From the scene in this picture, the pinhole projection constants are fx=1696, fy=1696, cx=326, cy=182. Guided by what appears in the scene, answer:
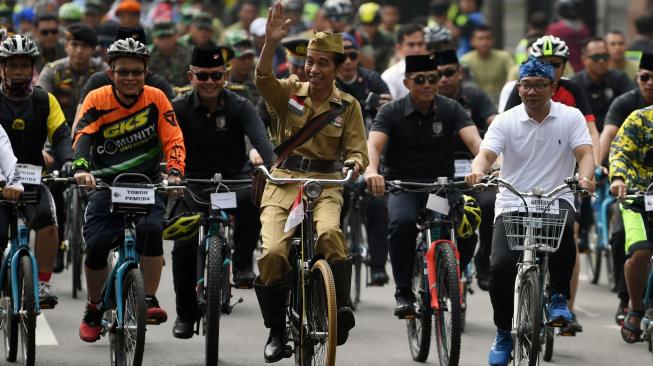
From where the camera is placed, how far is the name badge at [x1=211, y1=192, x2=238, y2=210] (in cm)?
1124

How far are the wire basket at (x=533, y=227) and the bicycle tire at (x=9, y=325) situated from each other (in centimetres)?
315

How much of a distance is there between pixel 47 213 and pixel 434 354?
9.34 ft

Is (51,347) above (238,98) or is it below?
below

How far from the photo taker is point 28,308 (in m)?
10.4

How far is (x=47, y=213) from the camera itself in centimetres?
1136

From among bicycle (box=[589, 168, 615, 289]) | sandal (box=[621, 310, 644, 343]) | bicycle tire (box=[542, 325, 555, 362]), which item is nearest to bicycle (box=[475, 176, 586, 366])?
bicycle tire (box=[542, 325, 555, 362])

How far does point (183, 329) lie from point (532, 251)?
258cm

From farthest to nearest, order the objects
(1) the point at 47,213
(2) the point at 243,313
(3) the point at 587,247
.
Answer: (3) the point at 587,247
(2) the point at 243,313
(1) the point at 47,213

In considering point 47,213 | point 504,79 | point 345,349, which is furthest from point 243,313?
point 504,79

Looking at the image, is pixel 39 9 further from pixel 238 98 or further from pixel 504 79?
pixel 238 98

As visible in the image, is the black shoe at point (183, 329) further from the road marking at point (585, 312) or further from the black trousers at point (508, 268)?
the road marking at point (585, 312)

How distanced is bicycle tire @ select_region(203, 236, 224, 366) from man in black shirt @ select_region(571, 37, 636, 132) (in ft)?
20.3

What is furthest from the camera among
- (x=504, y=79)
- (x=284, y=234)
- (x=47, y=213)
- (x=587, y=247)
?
(x=504, y=79)

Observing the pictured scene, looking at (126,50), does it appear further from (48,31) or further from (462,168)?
(48,31)
